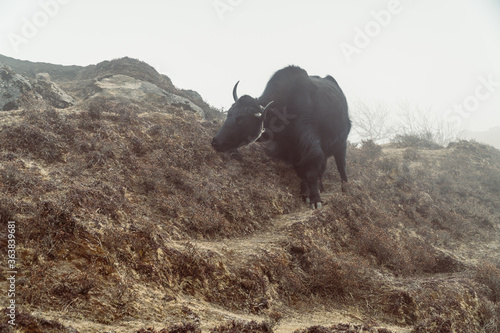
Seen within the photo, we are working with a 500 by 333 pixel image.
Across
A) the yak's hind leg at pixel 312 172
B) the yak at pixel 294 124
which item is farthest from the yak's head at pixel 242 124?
the yak's hind leg at pixel 312 172

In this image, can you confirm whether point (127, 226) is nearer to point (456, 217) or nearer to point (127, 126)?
point (127, 126)

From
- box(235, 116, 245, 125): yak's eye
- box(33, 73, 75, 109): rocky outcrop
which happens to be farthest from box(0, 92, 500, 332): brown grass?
box(33, 73, 75, 109): rocky outcrop

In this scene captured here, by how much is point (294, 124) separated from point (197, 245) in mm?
4463

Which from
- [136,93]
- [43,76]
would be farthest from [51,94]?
[43,76]

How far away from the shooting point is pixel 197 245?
3660 millimetres

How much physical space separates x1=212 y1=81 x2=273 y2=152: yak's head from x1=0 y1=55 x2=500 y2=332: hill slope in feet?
1.23

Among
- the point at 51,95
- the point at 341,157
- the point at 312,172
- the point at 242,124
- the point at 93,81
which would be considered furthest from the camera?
the point at 93,81

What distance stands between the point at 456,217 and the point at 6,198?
9292 mm

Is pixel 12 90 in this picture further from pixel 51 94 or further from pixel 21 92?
pixel 51 94

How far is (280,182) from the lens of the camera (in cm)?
688

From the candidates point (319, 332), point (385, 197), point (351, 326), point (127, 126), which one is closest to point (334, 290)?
point (351, 326)

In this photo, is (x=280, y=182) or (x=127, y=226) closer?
(x=127, y=226)

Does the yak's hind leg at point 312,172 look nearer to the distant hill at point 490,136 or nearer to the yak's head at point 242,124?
the yak's head at point 242,124

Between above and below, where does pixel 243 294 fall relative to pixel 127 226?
below
